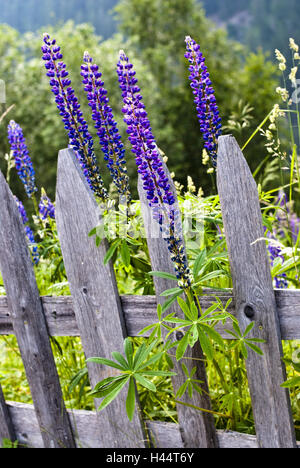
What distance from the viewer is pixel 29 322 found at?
1988 mm

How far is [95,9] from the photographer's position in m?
14.4

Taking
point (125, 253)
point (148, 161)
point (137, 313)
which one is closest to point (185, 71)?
point (137, 313)

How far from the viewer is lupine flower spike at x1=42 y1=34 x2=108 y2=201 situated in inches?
60.7

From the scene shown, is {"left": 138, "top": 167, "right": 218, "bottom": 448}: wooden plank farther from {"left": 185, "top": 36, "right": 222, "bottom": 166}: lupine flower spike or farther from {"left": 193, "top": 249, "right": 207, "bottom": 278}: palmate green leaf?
{"left": 185, "top": 36, "right": 222, "bottom": 166}: lupine flower spike

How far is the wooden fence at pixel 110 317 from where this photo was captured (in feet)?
5.14

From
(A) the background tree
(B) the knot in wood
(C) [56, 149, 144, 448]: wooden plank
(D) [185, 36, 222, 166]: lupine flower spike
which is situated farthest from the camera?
(A) the background tree

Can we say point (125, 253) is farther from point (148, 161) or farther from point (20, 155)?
point (20, 155)

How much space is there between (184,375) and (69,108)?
39.8 inches

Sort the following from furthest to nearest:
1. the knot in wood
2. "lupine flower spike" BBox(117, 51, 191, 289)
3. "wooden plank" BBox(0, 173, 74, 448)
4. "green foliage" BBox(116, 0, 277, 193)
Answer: "green foliage" BBox(116, 0, 277, 193) < "wooden plank" BBox(0, 173, 74, 448) < the knot in wood < "lupine flower spike" BBox(117, 51, 191, 289)

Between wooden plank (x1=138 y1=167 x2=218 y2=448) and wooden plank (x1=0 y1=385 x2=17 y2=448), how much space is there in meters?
0.85

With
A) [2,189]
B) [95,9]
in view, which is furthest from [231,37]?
[2,189]

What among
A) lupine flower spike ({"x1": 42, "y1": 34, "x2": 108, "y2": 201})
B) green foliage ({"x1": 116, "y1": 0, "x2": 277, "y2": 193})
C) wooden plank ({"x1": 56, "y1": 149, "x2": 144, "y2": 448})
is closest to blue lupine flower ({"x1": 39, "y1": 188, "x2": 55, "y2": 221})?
wooden plank ({"x1": 56, "y1": 149, "x2": 144, "y2": 448})
